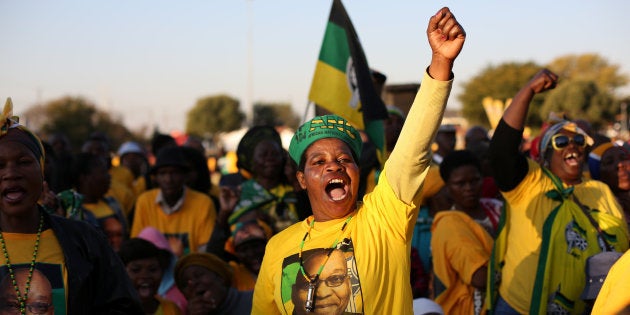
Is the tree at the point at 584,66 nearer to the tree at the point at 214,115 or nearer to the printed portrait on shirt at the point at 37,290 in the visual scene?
the tree at the point at 214,115

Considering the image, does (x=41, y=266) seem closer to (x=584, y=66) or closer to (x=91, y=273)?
(x=91, y=273)

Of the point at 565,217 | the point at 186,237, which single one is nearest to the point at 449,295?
the point at 565,217

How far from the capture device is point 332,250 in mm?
3164

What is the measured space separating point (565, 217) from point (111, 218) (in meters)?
4.23

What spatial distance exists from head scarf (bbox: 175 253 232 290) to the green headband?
2.22 metres

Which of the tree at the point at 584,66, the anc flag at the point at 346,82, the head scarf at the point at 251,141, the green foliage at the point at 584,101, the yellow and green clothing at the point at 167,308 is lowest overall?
the yellow and green clothing at the point at 167,308

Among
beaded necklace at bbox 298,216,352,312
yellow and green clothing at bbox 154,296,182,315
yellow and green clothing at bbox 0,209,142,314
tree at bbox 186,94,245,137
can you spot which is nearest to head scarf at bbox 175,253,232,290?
yellow and green clothing at bbox 154,296,182,315

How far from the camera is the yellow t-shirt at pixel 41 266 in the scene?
339 cm

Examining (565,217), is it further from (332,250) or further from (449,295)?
(332,250)

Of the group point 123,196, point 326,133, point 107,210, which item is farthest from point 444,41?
point 123,196

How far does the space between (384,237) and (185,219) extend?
4219 mm

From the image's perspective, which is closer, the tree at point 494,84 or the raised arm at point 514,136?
the raised arm at point 514,136

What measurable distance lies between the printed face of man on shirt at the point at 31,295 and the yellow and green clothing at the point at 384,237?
3.07ft

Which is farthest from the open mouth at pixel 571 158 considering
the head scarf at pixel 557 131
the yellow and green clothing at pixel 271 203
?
the yellow and green clothing at pixel 271 203
